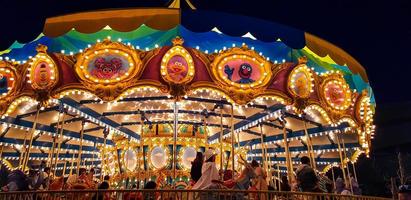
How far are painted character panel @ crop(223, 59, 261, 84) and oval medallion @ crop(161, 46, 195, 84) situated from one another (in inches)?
35.0

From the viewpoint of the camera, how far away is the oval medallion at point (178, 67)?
8625mm

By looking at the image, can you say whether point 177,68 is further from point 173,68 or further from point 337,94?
point 337,94

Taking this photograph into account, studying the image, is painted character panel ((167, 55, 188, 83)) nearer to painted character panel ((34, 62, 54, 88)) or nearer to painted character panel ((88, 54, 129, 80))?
painted character panel ((88, 54, 129, 80))

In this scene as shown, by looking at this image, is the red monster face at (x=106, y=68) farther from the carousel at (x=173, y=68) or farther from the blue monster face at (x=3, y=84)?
the blue monster face at (x=3, y=84)

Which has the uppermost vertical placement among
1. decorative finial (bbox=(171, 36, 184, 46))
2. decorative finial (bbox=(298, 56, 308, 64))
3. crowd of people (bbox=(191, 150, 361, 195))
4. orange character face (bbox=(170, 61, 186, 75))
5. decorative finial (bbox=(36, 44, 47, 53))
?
decorative finial (bbox=(171, 36, 184, 46))

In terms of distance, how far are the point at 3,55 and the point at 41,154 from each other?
10.2m

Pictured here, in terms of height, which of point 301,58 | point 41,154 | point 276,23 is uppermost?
point 276,23

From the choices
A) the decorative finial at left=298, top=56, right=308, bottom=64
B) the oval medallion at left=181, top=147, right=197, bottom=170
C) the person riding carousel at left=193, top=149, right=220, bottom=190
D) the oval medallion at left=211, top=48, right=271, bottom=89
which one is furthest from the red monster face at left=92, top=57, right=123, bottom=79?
the oval medallion at left=181, top=147, right=197, bottom=170

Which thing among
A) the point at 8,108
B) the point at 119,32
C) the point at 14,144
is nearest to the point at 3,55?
the point at 8,108

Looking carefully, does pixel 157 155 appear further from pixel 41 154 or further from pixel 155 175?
pixel 41 154

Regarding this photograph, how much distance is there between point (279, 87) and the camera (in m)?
9.36

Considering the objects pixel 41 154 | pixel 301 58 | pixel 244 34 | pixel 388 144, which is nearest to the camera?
pixel 244 34

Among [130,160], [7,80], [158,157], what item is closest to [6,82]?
[7,80]

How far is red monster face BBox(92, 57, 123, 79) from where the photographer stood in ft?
28.4
